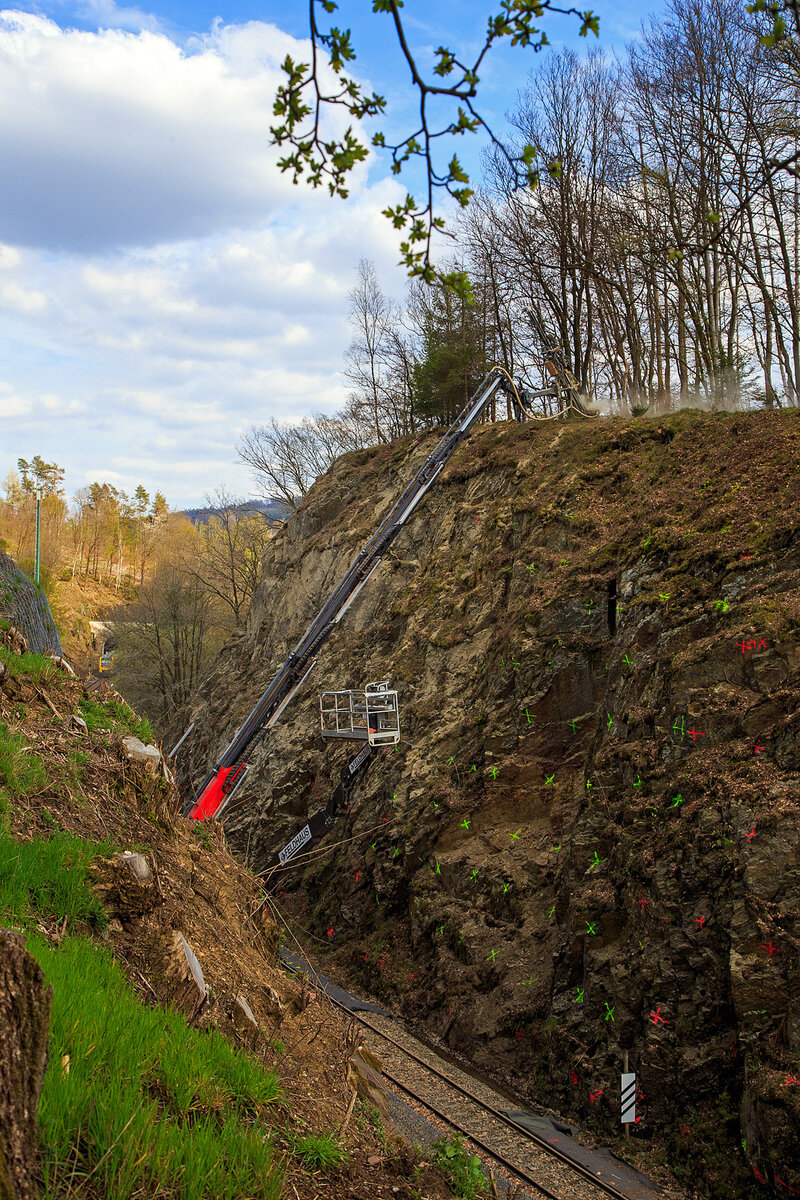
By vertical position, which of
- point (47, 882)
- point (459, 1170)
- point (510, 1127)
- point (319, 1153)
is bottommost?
point (510, 1127)

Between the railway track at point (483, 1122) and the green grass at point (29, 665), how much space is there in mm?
4696

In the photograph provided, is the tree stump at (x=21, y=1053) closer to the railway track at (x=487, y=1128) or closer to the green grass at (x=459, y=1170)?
the green grass at (x=459, y=1170)

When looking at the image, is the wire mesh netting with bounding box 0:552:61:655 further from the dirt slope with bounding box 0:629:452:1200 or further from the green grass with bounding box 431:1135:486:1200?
the green grass with bounding box 431:1135:486:1200

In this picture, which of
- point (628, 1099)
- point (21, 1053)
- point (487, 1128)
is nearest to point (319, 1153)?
point (21, 1053)

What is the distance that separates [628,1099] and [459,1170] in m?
4.99

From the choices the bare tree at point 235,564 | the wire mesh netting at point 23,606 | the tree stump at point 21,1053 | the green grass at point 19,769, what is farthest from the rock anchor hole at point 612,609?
the bare tree at point 235,564

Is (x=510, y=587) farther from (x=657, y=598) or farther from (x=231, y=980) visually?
(x=231, y=980)

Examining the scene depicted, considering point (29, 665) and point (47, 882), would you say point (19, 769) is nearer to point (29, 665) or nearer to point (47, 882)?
point (47, 882)

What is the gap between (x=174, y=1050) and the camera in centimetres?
391

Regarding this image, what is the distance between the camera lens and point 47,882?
5207 mm

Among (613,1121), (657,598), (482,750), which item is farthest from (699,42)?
(613,1121)

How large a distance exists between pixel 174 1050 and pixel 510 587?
48.8ft

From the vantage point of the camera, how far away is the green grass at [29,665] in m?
8.20

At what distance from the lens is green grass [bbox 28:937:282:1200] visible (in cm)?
293
